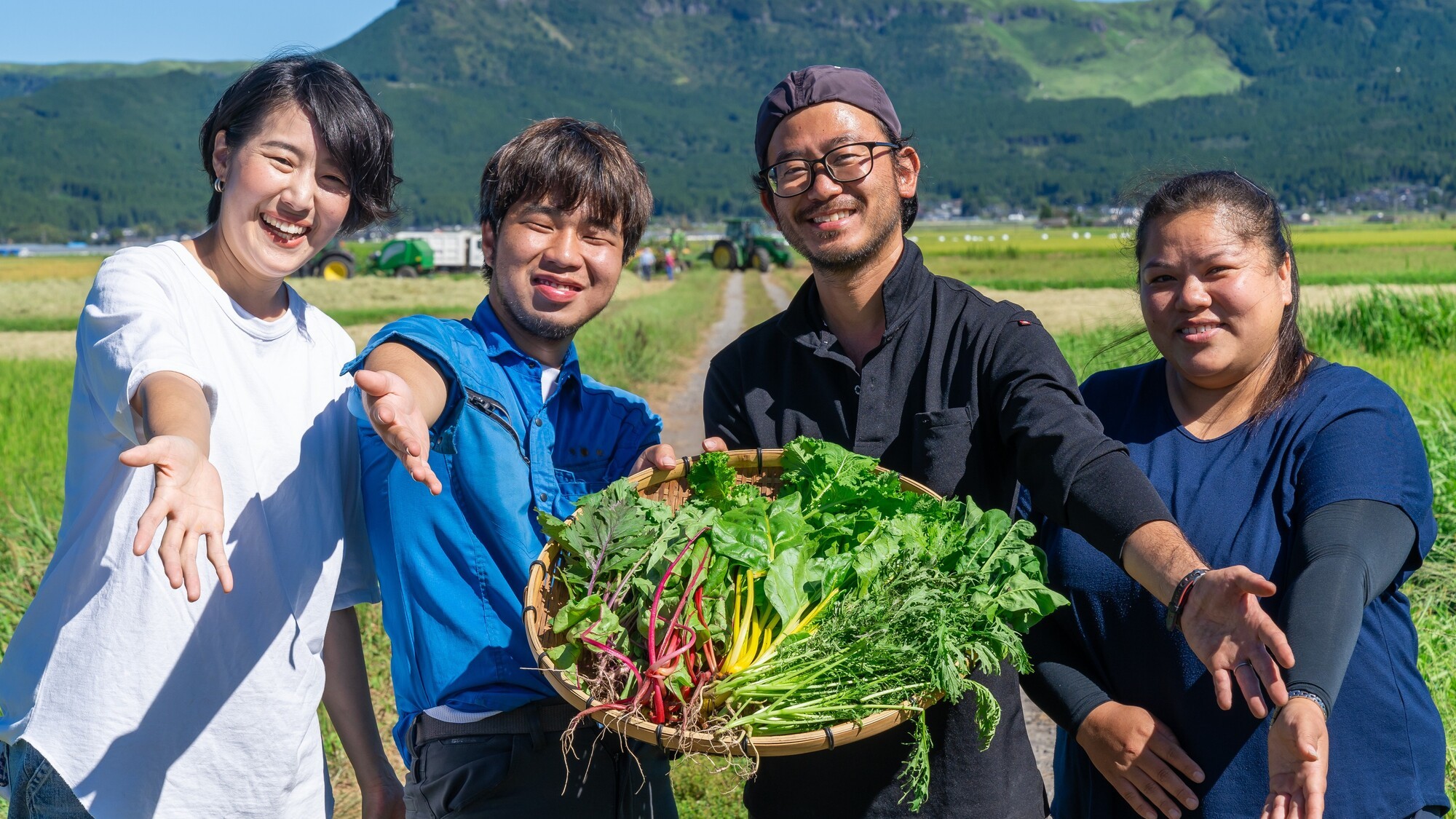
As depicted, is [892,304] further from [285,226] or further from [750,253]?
[750,253]

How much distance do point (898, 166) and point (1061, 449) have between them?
87 cm

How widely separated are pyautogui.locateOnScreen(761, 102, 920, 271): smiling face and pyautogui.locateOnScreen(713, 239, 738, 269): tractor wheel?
163ft

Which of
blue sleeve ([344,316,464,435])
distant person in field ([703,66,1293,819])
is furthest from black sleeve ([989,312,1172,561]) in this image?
blue sleeve ([344,316,464,435])

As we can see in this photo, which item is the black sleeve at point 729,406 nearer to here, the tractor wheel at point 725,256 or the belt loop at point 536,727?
the belt loop at point 536,727

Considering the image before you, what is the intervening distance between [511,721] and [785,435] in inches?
35.6

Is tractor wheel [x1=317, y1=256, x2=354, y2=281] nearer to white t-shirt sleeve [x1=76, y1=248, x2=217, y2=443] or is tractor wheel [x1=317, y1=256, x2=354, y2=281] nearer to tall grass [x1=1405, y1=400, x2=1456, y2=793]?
tall grass [x1=1405, y1=400, x2=1456, y2=793]

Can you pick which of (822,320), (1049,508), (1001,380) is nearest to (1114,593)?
(1049,508)

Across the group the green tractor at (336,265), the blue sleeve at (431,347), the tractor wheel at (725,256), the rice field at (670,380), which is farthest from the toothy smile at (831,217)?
the tractor wheel at (725,256)

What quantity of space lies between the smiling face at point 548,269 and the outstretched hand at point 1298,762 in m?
1.56

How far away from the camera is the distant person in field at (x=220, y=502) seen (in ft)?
6.60

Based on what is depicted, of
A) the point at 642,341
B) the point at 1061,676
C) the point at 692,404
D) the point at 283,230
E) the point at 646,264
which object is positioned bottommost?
the point at 692,404

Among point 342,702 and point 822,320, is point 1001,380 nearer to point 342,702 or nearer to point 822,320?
point 822,320

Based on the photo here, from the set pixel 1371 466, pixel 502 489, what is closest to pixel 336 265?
pixel 502 489

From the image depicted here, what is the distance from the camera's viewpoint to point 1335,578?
1.92m
